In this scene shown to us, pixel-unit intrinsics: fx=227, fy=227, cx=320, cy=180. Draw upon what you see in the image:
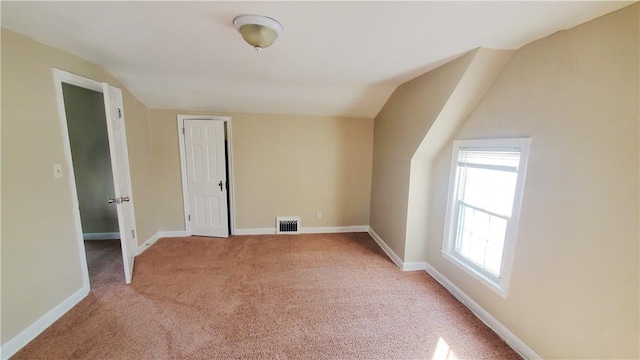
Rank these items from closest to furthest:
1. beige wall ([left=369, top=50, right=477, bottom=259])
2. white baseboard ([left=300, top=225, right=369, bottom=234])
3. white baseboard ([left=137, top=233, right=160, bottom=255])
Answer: beige wall ([left=369, top=50, right=477, bottom=259]), white baseboard ([left=137, top=233, right=160, bottom=255]), white baseboard ([left=300, top=225, right=369, bottom=234])

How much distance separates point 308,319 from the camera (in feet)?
6.52

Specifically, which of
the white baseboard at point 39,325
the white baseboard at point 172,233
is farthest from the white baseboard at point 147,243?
the white baseboard at point 39,325

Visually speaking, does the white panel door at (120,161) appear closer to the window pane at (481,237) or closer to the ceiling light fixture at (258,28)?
the ceiling light fixture at (258,28)

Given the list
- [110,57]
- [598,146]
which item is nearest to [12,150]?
[110,57]

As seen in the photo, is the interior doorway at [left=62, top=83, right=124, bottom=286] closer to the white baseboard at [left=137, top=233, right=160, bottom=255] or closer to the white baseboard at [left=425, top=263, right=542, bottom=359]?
the white baseboard at [left=137, top=233, right=160, bottom=255]

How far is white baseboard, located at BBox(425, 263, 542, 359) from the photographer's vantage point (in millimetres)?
1662

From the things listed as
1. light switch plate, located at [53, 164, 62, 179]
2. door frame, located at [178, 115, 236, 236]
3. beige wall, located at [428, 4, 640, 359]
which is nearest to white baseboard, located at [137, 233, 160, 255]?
door frame, located at [178, 115, 236, 236]

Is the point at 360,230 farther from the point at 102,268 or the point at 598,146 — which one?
the point at 102,268

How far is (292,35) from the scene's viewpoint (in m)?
1.61

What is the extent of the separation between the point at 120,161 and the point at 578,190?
395cm

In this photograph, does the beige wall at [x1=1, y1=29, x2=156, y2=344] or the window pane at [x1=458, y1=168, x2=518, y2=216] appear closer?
the beige wall at [x1=1, y1=29, x2=156, y2=344]

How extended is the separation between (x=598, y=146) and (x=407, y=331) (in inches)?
69.9

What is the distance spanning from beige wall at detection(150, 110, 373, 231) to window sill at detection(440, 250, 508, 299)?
5.85ft

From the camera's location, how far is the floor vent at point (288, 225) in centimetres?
390
